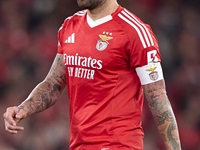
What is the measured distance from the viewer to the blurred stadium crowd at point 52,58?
621cm

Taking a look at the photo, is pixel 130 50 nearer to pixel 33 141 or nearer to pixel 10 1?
pixel 33 141

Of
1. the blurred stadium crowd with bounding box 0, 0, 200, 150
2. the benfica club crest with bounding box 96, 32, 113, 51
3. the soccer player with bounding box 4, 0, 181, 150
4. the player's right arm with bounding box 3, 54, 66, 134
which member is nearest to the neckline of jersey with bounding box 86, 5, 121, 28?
the soccer player with bounding box 4, 0, 181, 150

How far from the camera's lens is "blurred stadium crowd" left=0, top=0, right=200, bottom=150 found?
6.21 m

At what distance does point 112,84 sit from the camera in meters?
2.60

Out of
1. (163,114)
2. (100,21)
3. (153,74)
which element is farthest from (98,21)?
(163,114)

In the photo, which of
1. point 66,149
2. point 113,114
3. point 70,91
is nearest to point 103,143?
point 113,114

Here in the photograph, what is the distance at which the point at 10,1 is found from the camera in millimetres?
6961

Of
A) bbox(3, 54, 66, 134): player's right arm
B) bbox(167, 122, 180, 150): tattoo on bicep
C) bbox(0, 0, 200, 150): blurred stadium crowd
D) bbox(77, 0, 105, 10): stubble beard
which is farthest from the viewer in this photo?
bbox(0, 0, 200, 150): blurred stadium crowd

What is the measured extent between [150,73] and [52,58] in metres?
4.37

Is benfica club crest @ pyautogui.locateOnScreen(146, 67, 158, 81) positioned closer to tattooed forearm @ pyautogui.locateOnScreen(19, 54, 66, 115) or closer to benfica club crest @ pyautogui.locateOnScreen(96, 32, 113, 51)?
benfica club crest @ pyautogui.locateOnScreen(96, 32, 113, 51)

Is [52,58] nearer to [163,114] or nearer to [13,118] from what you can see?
[13,118]

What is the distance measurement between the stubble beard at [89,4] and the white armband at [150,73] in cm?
54

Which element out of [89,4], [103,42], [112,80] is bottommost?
[112,80]

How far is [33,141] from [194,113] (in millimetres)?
2672
